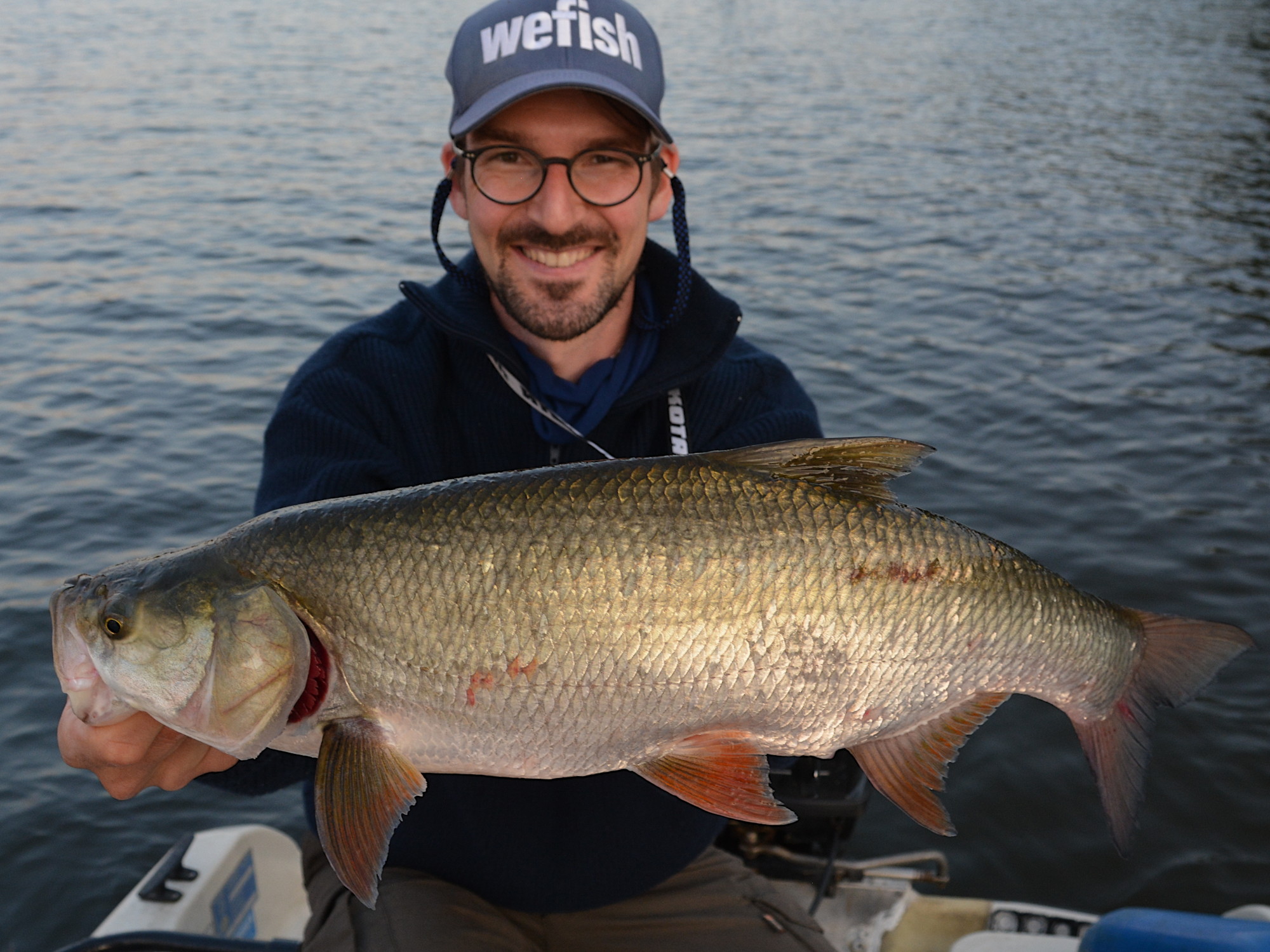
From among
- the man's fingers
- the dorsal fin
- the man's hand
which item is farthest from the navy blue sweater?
the dorsal fin

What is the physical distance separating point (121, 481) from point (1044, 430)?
6.63m

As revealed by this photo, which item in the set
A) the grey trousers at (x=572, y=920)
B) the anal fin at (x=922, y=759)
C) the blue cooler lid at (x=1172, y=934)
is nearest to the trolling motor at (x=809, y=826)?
the grey trousers at (x=572, y=920)

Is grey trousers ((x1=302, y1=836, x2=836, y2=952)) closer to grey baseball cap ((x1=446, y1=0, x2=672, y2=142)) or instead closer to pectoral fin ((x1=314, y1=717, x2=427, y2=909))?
pectoral fin ((x1=314, y1=717, x2=427, y2=909))

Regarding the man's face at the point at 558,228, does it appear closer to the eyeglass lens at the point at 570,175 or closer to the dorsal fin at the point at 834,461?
the eyeglass lens at the point at 570,175

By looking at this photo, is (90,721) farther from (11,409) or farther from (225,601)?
(11,409)

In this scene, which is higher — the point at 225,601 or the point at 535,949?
the point at 225,601

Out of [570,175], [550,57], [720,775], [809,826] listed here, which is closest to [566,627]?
[720,775]

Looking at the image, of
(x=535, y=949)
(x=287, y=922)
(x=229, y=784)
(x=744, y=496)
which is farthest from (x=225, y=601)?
(x=287, y=922)

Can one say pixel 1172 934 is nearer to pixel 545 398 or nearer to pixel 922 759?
pixel 922 759

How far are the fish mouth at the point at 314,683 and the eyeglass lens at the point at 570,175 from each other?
1.46m

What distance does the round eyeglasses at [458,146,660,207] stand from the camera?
3041 mm

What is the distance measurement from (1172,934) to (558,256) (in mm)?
2297

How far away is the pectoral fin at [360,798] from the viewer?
207 centimetres

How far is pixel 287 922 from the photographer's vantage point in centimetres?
385
